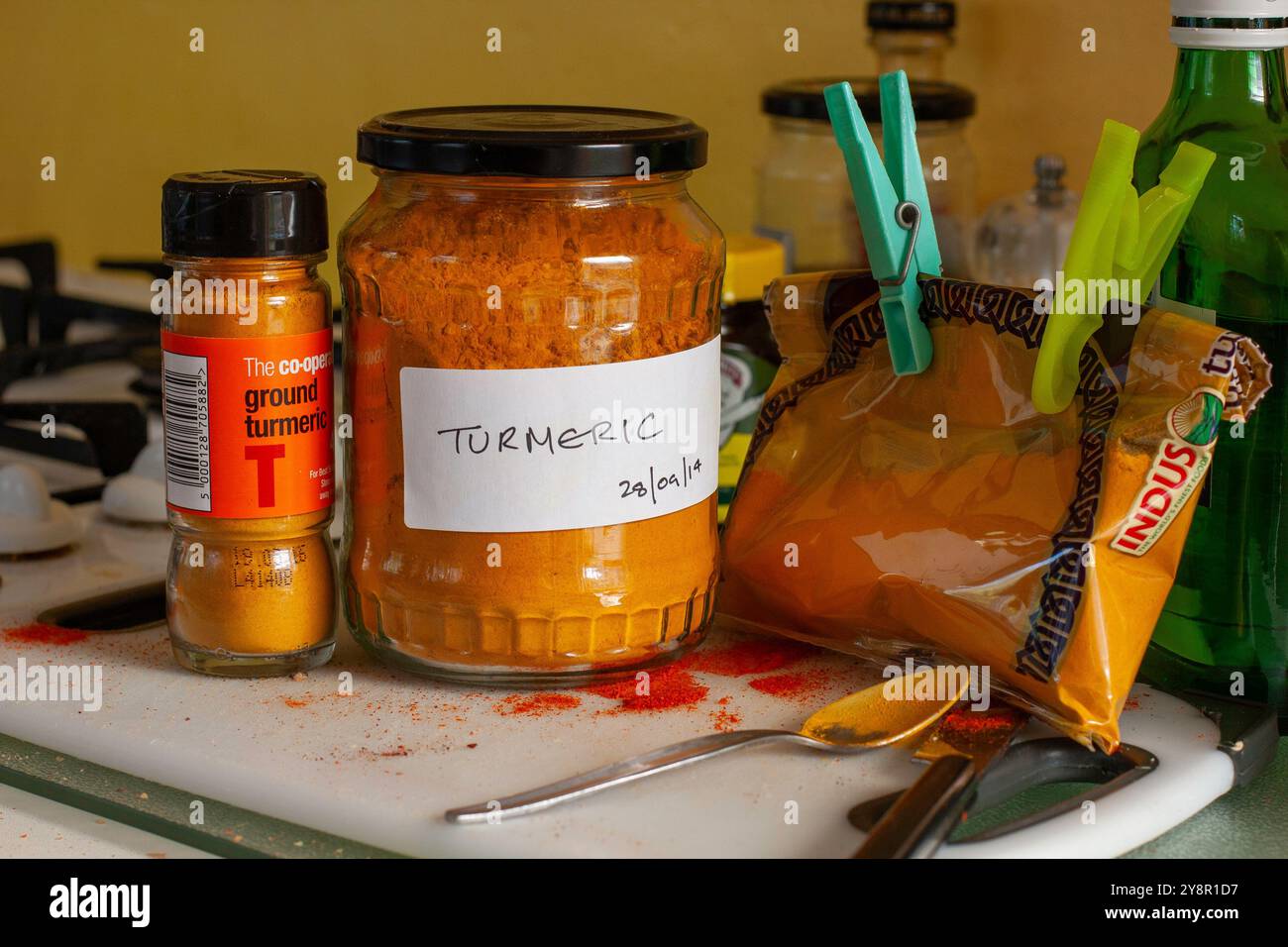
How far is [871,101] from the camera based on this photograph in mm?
1018

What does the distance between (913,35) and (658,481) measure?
2.06ft

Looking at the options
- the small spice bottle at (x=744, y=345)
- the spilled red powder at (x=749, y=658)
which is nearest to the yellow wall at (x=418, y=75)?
the small spice bottle at (x=744, y=345)

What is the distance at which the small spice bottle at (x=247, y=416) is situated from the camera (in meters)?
0.62

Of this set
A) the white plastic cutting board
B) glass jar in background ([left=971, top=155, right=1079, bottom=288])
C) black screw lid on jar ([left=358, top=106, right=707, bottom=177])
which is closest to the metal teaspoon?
the white plastic cutting board

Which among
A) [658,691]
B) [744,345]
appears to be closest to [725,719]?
[658,691]

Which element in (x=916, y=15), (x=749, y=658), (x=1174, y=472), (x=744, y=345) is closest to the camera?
(x=1174, y=472)

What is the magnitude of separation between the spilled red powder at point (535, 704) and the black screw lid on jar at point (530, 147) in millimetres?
221

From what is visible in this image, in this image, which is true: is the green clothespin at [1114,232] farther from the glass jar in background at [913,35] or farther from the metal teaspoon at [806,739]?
the glass jar in background at [913,35]

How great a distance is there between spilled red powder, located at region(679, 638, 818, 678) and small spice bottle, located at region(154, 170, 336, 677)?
17 cm

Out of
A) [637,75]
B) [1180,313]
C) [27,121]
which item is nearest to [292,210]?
[1180,313]

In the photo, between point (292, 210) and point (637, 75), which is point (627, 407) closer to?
point (292, 210)

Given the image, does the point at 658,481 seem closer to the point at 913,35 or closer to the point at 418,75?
the point at 913,35
